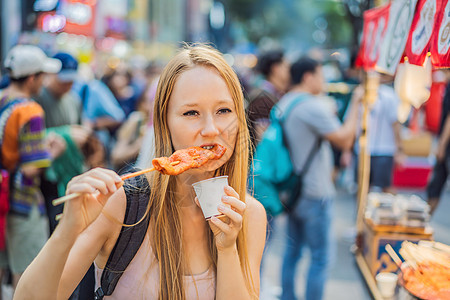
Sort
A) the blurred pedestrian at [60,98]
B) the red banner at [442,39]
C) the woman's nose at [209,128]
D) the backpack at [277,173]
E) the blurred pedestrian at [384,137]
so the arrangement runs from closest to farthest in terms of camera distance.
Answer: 1. the woman's nose at [209,128]
2. the red banner at [442,39]
3. the backpack at [277,173]
4. the blurred pedestrian at [60,98]
5. the blurred pedestrian at [384,137]

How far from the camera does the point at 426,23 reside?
83.9 inches

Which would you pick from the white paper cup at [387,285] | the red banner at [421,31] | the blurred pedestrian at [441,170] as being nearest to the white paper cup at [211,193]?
the red banner at [421,31]

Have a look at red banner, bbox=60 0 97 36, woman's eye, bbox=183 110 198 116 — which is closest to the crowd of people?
woman's eye, bbox=183 110 198 116

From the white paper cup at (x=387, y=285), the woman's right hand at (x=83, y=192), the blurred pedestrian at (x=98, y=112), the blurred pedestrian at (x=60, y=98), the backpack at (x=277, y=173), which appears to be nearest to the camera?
the woman's right hand at (x=83, y=192)

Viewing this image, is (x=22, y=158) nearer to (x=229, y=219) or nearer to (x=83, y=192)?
(x=83, y=192)

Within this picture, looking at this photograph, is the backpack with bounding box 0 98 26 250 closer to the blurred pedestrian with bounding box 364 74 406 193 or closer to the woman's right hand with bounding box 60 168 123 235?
the woman's right hand with bounding box 60 168 123 235

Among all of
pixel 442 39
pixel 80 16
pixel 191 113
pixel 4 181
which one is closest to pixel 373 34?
pixel 442 39

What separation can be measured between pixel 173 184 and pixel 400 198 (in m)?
2.50

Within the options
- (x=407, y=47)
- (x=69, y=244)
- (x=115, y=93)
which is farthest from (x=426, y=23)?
(x=115, y=93)

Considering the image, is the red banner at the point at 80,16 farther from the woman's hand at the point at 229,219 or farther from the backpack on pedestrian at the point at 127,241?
the woman's hand at the point at 229,219

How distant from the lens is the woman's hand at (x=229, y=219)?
5.25 feet

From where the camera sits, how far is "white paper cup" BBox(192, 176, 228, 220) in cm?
159

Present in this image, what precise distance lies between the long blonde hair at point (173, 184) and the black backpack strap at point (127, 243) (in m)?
0.05

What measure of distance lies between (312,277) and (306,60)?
2081 mm
